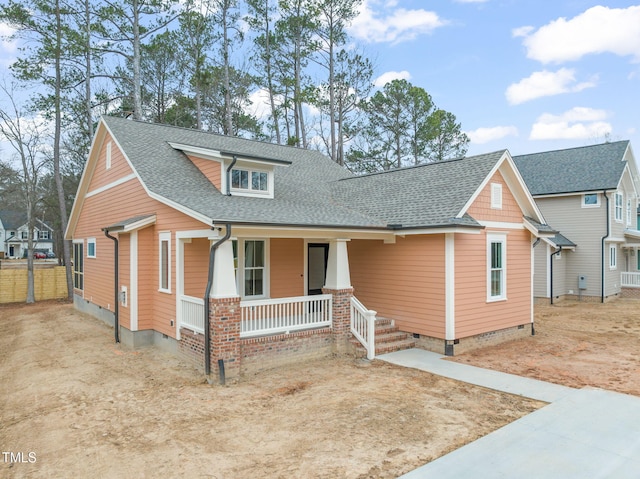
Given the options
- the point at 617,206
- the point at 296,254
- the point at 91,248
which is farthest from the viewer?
the point at 617,206

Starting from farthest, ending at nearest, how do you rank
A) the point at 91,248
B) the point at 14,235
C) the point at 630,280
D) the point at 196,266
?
the point at 14,235 → the point at 630,280 → the point at 91,248 → the point at 196,266

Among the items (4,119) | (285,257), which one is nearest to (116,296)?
(285,257)

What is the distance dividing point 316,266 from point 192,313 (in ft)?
14.7

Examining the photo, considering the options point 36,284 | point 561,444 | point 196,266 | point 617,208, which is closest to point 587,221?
point 617,208

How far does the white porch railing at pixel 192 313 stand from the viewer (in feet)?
29.7

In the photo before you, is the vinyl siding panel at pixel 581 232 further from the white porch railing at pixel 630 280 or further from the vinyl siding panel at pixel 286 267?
the vinyl siding panel at pixel 286 267

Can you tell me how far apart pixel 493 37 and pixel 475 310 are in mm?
12415

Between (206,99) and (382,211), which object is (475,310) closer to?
(382,211)

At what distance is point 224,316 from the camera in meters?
8.34

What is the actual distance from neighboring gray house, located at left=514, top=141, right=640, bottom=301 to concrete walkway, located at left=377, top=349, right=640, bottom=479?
13.6 metres

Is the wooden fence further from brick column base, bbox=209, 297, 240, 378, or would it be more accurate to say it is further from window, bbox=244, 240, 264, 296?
brick column base, bbox=209, 297, 240, 378

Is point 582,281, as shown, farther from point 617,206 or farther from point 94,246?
point 94,246

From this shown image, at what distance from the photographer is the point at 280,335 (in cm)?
930

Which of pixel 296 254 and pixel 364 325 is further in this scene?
pixel 296 254
